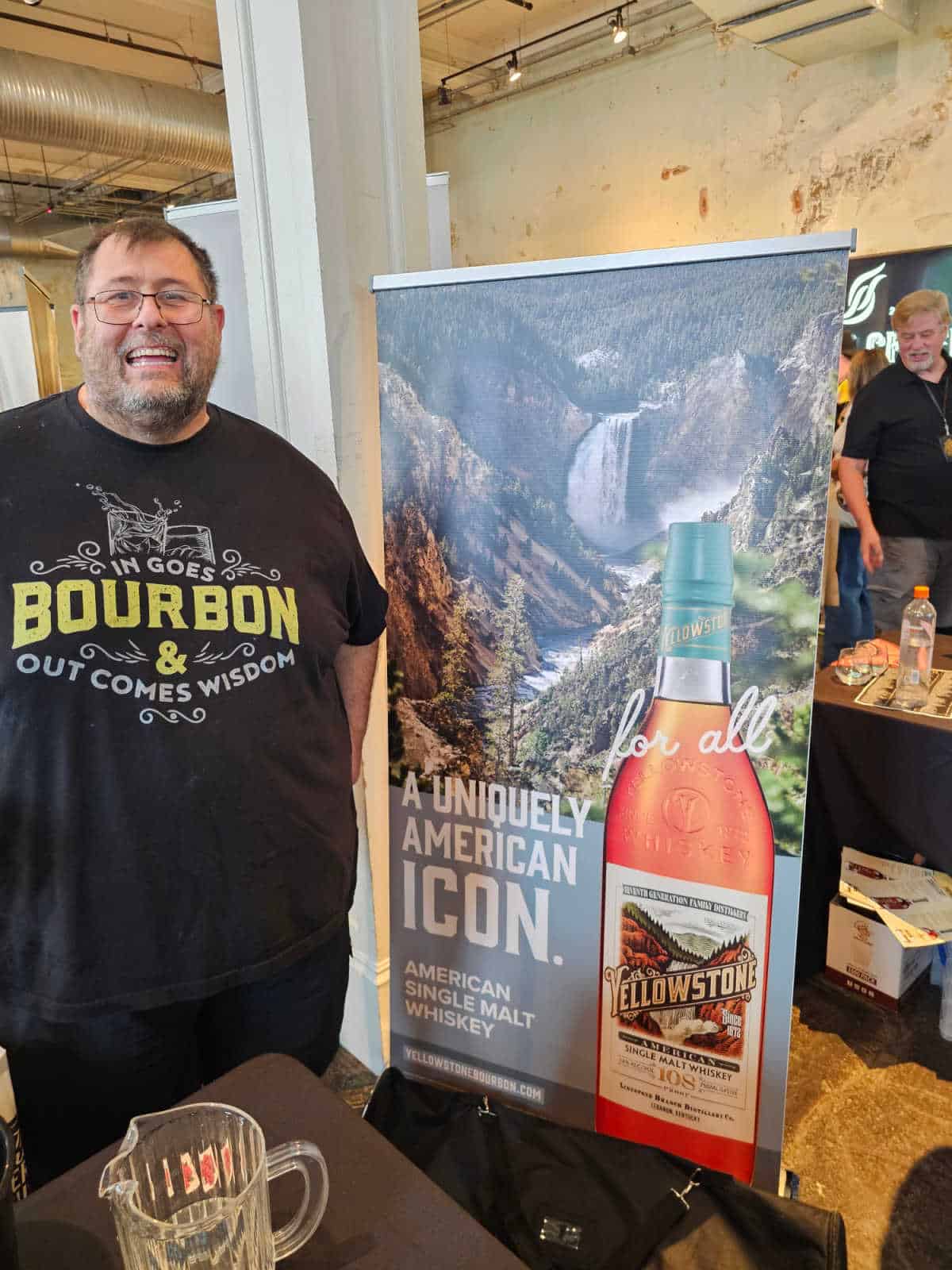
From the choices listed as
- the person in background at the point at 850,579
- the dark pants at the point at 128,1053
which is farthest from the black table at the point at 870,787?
the person in background at the point at 850,579

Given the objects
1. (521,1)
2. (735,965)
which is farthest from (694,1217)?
(521,1)

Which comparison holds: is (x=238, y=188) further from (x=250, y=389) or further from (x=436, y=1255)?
(x=436, y=1255)

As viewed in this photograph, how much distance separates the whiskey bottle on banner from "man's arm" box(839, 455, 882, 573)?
2006mm

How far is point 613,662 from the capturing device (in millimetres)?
1314

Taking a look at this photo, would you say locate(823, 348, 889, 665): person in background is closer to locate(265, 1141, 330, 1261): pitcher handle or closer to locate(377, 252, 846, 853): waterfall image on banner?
locate(377, 252, 846, 853): waterfall image on banner

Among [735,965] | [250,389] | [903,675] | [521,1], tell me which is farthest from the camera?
[521,1]

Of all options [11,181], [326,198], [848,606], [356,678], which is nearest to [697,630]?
[356,678]

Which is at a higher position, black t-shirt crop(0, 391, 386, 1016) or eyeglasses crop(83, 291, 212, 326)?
eyeglasses crop(83, 291, 212, 326)

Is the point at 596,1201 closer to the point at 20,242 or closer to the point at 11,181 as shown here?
the point at 20,242

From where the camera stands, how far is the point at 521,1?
→ 4.11m

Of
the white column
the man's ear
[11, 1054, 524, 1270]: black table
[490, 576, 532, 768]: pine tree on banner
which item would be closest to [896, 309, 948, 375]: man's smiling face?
the white column

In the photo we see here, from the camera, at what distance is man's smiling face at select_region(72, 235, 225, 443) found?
102 centimetres

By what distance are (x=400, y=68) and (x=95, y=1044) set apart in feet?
5.40

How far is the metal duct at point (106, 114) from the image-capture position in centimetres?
401
